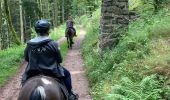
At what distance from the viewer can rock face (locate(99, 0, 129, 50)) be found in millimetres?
16484

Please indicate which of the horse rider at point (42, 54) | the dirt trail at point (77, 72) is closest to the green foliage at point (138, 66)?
the dirt trail at point (77, 72)

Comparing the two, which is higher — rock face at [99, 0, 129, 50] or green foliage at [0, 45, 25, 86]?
rock face at [99, 0, 129, 50]

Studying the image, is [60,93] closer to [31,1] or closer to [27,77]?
[27,77]

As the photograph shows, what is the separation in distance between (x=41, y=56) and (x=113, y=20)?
8947 millimetres

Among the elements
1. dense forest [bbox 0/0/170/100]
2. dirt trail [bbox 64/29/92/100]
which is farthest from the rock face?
dirt trail [bbox 64/29/92/100]

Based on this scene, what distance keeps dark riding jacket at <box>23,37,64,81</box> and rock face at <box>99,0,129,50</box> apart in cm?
834

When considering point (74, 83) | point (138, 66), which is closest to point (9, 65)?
point (74, 83)

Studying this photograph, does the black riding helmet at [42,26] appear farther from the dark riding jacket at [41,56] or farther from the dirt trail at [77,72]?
the dirt trail at [77,72]

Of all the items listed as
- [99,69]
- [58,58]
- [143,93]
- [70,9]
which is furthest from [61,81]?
[70,9]

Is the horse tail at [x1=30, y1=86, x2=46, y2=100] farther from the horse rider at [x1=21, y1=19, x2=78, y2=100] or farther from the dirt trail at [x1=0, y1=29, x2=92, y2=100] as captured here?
the dirt trail at [x1=0, y1=29, x2=92, y2=100]

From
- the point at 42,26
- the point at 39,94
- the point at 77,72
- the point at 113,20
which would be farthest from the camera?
the point at 77,72

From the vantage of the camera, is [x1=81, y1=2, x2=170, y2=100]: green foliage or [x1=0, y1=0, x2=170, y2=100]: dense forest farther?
[x1=0, y1=0, x2=170, y2=100]: dense forest

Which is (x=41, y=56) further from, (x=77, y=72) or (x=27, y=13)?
(x=27, y=13)

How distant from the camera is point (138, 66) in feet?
35.7
